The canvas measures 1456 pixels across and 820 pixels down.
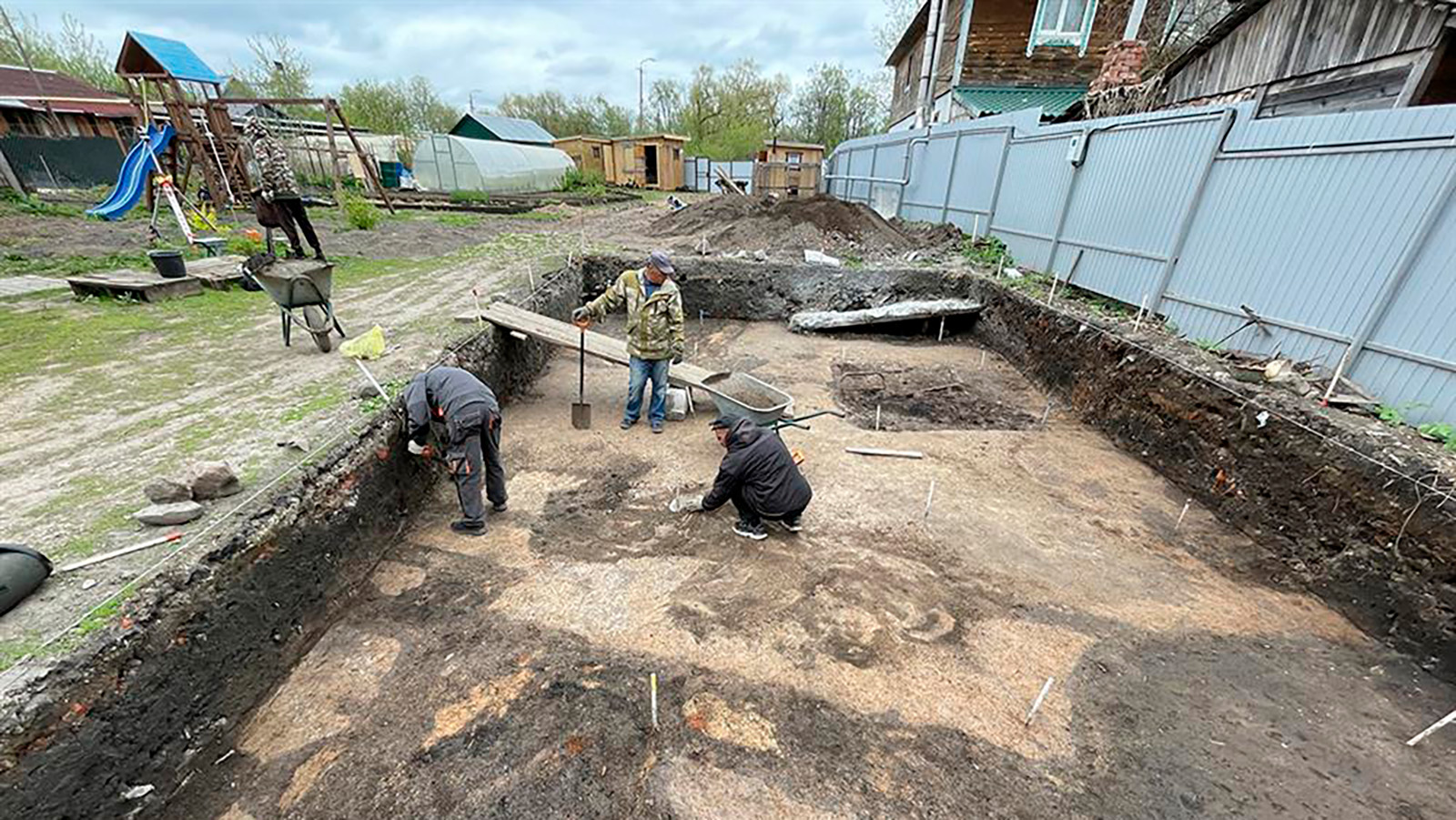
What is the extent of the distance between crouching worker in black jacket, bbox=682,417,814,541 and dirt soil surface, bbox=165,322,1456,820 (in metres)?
Answer: 0.22

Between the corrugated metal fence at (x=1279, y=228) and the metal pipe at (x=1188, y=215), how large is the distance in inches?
0.5

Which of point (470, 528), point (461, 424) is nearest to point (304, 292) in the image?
point (461, 424)

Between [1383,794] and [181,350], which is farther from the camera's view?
[181,350]

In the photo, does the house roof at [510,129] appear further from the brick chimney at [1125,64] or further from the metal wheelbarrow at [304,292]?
the metal wheelbarrow at [304,292]

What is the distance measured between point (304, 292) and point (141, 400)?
1.50 meters

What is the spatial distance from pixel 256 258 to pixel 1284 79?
39.4ft

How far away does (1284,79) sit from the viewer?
7.23 m

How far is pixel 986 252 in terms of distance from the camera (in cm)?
1052

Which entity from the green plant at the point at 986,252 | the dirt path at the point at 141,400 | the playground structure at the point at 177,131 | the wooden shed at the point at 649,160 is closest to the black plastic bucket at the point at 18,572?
the dirt path at the point at 141,400

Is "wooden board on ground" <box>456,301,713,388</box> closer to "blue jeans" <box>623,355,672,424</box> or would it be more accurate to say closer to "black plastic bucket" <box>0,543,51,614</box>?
"blue jeans" <box>623,355,672,424</box>

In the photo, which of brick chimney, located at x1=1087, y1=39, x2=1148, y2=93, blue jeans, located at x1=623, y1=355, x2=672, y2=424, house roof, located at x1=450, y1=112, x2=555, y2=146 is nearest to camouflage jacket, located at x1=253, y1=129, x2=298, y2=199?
blue jeans, located at x1=623, y1=355, x2=672, y2=424

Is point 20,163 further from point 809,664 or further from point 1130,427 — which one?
point 1130,427

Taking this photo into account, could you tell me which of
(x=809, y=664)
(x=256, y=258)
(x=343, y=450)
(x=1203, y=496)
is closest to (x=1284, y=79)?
(x=1203, y=496)

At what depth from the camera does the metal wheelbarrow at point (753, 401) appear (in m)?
5.35
